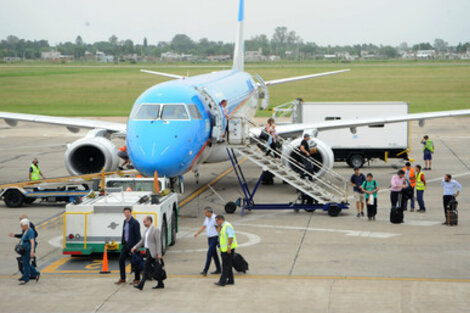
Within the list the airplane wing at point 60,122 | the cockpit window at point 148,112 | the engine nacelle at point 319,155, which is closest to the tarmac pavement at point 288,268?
the engine nacelle at point 319,155

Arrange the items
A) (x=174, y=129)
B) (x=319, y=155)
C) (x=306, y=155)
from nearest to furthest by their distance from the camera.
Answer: (x=174, y=129) → (x=306, y=155) → (x=319, y=155)

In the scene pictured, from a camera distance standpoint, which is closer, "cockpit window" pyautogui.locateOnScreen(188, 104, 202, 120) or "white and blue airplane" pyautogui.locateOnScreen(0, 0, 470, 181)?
"white and blue airplane" pyautogui.locateOnScreen(0, 0, 470, 181)

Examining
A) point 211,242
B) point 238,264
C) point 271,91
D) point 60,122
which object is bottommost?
point 238,264

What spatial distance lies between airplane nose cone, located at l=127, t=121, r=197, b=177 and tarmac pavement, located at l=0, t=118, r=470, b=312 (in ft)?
6.45

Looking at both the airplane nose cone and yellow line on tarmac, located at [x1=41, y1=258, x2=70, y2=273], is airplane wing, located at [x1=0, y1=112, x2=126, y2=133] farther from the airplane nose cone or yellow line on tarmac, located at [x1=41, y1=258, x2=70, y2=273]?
yellow line on tarmac, located at [x1=41, y1=258, x2=70, y2=273]

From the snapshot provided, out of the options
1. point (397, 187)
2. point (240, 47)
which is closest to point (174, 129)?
point (397, 187)

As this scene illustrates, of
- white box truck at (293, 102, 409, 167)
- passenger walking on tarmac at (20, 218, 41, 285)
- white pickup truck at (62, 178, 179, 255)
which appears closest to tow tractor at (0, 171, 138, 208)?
white pickup truck at (62, 178, 179, 255)

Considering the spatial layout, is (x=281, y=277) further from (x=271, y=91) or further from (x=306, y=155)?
(x=271, y=91)

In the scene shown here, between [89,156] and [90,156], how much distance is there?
47mm

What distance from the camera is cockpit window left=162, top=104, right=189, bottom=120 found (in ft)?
74.5

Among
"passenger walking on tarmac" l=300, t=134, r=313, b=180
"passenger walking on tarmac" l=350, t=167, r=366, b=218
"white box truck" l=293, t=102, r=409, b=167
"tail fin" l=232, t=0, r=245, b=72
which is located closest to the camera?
"passenger walking on tarmac" l=350, t=167, r=366, b=218

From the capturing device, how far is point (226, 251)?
15469mm

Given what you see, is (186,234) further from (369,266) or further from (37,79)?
(37,79)

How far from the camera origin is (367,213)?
23312 mm
